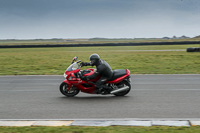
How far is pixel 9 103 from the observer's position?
32.8 ft

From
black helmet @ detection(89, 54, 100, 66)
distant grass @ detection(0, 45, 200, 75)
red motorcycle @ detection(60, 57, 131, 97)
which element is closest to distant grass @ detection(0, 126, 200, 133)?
red motorcycle @ detection(60, 57, 131, 97)

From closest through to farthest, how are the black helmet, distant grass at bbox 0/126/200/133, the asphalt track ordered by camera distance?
distant grass at bbox 0/126/200/133 → the asphalt track → the black helmet

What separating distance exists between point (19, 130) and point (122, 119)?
2.29 metres

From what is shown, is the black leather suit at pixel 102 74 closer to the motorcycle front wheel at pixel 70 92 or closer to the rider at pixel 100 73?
the rider at pixel 100 73

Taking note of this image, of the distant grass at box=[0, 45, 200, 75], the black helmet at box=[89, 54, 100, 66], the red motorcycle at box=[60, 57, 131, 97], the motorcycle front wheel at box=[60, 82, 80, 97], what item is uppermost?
the black helmet at box=[89, 54, 100, 66]

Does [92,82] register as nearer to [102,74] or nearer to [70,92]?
[102,74]

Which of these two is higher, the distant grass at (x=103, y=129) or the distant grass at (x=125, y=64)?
the distant grass at (x=103, y=129)

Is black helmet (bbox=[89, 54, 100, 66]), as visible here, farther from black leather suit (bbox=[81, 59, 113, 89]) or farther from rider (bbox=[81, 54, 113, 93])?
black leather suit (bbox=[81, 59, 113, 89])

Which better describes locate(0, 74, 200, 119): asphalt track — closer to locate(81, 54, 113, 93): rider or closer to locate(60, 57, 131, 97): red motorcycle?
locate(60, 57, 131, 97): red motorcycle

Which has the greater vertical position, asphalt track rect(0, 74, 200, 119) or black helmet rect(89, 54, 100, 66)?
black helmet rect(89, 54, 100, 66)

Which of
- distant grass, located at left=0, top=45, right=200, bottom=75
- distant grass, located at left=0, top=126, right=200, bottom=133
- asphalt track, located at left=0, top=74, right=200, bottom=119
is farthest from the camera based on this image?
distant grass, located at left=0, top=45, right=200, bottom=75

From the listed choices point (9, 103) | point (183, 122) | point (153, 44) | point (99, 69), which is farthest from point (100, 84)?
point (153, 44)

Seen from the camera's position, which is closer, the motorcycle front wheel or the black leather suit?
the black leather suit

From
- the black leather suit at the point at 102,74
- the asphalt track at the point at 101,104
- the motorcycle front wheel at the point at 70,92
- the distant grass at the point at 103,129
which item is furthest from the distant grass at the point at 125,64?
the distant grass at the point at 103,129
